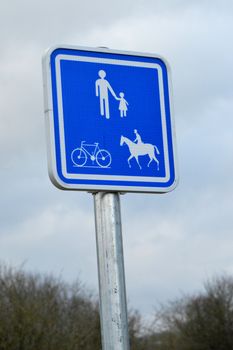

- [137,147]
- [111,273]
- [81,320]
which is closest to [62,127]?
[137,147]

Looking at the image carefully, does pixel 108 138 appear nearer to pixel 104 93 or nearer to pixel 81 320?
pixel 104 93

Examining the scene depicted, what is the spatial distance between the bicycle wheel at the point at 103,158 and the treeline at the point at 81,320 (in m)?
28.6

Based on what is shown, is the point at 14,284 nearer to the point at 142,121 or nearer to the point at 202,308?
the point at 202,308

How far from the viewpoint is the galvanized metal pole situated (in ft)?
9.45

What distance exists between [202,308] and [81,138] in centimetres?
4655

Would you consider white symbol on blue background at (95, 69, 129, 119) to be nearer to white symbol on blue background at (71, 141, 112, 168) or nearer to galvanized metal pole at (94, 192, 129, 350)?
white symbol on blue background at (71, 141, 112, 168)

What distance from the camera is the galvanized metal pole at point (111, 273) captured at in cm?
288

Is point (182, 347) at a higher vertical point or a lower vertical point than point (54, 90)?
higher

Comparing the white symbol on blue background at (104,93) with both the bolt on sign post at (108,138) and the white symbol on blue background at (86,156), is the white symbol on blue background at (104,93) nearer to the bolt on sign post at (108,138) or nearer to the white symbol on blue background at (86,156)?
the bolt on sign post at (108,138)

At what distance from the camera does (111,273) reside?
2930mm

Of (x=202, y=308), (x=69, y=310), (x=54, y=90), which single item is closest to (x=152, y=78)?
(x=54, y=90)

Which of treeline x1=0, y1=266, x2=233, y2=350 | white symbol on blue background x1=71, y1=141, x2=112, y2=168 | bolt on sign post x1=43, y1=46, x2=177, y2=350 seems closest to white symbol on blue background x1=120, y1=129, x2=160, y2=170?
bolt on sign post x1=43, y1=46, x2=177, y2=350

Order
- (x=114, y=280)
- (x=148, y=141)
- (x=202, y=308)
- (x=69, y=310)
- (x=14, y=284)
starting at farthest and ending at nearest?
1. (x=202, y=308)
2. (x=69, y=310)
3. (x=14, y=284)
4. (x=148, y=141)
5. (x=114, y=280)

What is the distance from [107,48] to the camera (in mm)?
3172
